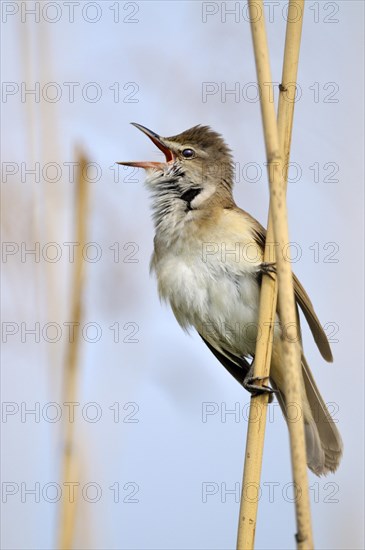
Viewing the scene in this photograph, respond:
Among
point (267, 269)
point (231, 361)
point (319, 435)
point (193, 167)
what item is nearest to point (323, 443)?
point (319, 435)

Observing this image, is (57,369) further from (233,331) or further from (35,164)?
(233,331)

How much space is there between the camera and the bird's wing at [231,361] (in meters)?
3.84

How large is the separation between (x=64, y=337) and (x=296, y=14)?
3.83 ft

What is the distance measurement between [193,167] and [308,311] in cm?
91

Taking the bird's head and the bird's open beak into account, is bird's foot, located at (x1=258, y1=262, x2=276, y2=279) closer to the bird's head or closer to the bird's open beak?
the bird's head

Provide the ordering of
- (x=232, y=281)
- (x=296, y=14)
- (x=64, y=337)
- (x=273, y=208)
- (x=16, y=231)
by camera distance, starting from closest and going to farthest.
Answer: (x=273, y=208)
(x=296, y=14)
(x=64, y=337)
(x=16, y=231)
(x=232, y=281)

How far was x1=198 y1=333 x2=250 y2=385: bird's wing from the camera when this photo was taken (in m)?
3.84

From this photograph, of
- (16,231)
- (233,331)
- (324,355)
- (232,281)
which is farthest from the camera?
(233,331)

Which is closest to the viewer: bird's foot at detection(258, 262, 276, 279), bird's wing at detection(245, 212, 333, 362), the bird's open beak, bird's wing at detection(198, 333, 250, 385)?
bird's foot at detection(258, 262, 276, 279)

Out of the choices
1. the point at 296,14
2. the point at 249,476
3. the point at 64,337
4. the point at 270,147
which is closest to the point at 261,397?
the point at 249,476

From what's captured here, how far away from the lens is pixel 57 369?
7.68 feet

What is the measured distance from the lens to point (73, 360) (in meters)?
2.15

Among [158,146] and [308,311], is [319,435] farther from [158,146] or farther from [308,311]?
[158,146]

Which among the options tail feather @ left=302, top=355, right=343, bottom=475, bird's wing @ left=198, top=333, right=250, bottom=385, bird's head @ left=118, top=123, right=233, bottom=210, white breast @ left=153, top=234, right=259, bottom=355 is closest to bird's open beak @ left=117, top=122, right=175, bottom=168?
bird's head @ left=118, top=123, right=233, bottom=210
